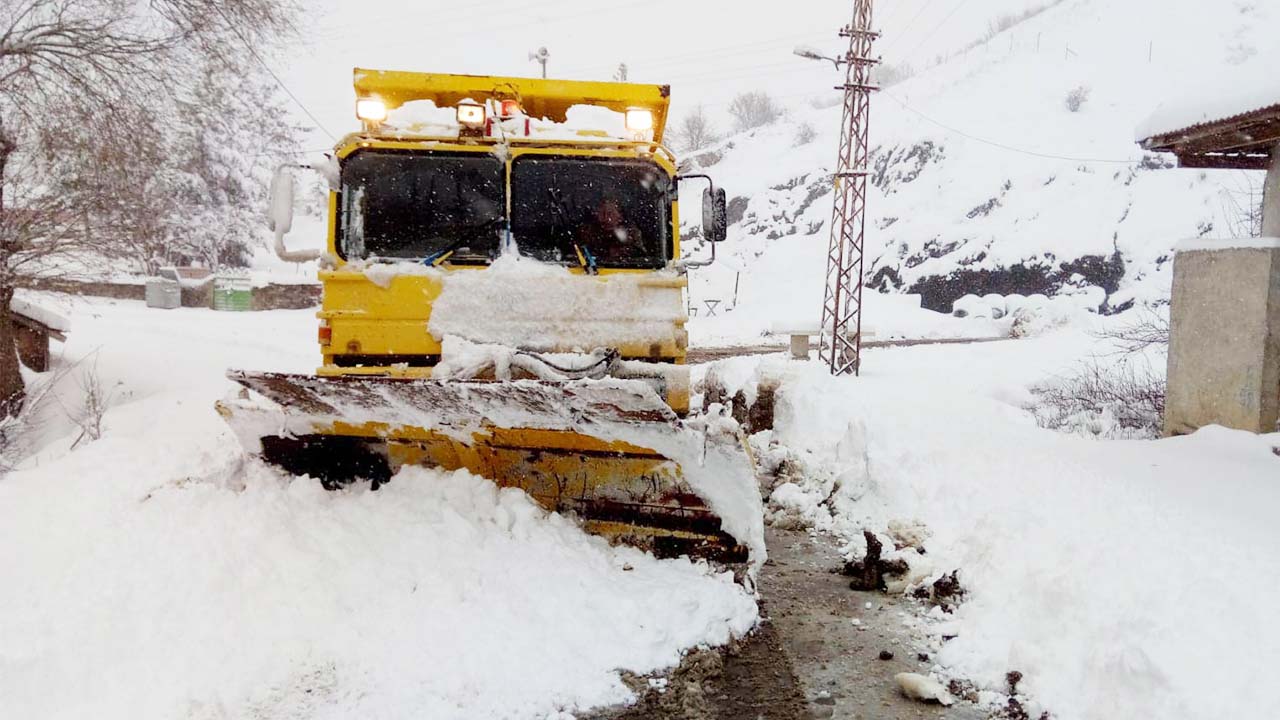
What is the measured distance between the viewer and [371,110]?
17.0 feet

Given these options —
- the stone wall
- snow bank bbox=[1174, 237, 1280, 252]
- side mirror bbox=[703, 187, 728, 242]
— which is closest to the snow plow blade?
side mirror bbox=[703, 187, 728, 242]

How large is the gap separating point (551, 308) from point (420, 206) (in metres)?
1.07

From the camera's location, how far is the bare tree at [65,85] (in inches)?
344

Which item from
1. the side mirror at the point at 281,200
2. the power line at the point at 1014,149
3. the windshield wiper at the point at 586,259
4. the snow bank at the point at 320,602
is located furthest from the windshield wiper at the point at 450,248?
the power line at the point at 1014,149

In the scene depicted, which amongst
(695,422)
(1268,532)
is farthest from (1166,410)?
(695,422)

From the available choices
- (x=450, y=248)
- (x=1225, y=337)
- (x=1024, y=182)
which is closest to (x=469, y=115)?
(x=450, y=248)

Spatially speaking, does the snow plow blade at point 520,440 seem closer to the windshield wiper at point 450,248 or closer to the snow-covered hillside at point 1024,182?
the windshield wiper at point 450,248

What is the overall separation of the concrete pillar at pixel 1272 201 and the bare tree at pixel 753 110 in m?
52.6

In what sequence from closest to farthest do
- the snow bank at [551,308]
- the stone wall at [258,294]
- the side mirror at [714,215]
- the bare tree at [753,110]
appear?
1. the snow bank at [551,308]
2. the side mirror at [714,215]
3. the stone wall at [258,294]
4. the bare tree at [753,110]

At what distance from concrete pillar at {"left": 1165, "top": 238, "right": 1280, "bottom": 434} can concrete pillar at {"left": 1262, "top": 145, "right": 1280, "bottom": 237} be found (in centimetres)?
25

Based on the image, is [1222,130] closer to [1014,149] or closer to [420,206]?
[420,206]

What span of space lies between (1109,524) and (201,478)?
529 centimetres

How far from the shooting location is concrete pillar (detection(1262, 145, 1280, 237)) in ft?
23.5

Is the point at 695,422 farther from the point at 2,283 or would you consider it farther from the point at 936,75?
the point at 936,75
